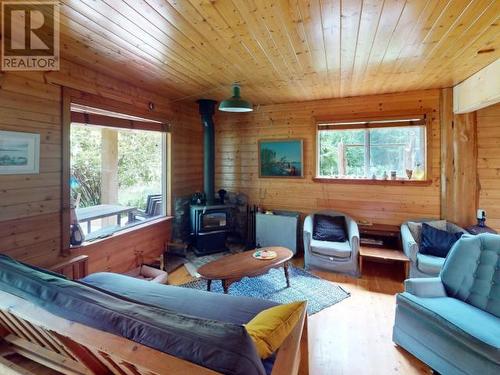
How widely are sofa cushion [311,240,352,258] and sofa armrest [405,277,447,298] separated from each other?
52.5 inches

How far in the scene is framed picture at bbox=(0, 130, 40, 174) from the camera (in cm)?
217

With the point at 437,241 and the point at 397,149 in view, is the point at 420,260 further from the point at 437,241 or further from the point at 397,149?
the point at 397,149

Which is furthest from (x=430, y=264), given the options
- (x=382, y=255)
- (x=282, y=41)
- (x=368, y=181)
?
(x=282, y=41)

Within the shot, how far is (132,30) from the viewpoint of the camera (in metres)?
2.03

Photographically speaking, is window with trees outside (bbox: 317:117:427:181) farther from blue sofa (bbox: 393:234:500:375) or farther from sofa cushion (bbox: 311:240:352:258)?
blue sofa (bbox: 393:234:500:375)

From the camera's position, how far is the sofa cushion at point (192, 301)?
5.72 feet

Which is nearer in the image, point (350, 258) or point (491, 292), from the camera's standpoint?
point (491, 292)

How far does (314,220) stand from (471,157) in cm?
222

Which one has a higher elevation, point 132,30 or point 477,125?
point 132,30

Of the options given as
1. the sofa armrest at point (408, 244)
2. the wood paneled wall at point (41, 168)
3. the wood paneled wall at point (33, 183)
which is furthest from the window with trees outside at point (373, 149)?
the wood paneled wall at point (33, 183)

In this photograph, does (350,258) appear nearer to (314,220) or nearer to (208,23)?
(314,220)

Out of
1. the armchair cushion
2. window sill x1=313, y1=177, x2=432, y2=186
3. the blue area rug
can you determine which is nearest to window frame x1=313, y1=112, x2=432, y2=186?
window sill x1=313, y1=177, x2=432, y2=186

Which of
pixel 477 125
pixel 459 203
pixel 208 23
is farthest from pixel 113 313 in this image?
pixel 477 125

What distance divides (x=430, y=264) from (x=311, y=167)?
215cm
